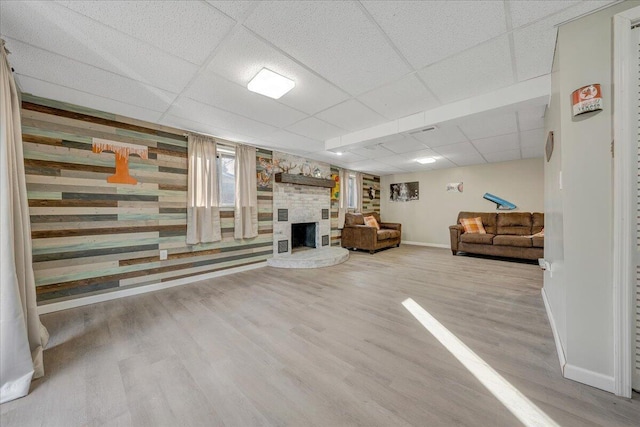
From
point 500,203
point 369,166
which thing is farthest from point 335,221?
point 500,203

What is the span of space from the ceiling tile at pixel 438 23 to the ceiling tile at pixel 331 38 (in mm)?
100

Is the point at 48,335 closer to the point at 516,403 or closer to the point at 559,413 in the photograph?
the point at 516,403

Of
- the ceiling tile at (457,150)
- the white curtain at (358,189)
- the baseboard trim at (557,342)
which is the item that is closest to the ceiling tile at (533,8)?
the baseboard trim at (557,342)

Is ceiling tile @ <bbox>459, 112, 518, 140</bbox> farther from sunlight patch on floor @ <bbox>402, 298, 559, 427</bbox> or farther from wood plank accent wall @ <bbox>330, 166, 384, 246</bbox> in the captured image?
wood plank accent wall @ <bbox>330, 166, 384, 246</bbox>

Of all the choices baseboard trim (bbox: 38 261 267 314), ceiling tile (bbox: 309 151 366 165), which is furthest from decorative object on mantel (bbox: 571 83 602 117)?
baseboard trim (bbox: 38 261 267 314)

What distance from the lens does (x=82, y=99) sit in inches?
101

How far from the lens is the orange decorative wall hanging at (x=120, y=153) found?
2.87 m

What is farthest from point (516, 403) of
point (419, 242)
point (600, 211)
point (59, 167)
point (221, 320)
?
point (419, 242)

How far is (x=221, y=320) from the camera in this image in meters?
2.31

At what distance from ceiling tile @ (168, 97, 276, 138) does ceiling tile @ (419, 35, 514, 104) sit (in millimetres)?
2213

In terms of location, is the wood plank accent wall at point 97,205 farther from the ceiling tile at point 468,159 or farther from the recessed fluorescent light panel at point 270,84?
the ceiling tile at point 468,159

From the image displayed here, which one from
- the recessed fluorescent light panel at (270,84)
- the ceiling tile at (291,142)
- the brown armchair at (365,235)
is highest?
the ceiling tile at (291,142)

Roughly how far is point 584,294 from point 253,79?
9.70 feet

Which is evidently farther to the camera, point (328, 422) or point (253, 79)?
point (253, 79)
